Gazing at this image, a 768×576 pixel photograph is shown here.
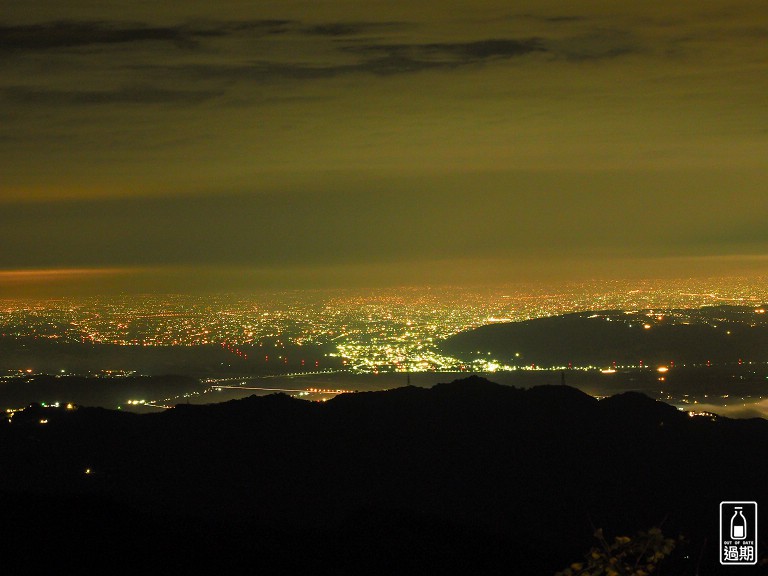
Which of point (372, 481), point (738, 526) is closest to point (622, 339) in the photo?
point (372, 481)

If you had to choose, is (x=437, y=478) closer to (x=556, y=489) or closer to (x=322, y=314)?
(x=556, y=489)

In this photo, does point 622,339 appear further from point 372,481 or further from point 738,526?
point 738,526

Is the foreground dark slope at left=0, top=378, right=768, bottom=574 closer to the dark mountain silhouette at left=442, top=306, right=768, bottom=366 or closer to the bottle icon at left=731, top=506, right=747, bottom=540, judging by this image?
the bottle icon at left=731, top=506, right=747, bottom=540

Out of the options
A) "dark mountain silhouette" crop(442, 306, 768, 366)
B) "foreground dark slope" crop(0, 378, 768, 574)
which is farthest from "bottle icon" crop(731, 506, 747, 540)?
"dark mountain silhouette" crop(442, 306, 768, 366)

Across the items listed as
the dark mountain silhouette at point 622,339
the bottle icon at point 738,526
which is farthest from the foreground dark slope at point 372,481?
the dark mountain silhouette at point 622,339

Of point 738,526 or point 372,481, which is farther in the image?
point 372,481

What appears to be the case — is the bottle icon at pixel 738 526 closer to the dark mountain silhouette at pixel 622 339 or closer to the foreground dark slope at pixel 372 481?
the foreground dark slope at pixel 372 481
